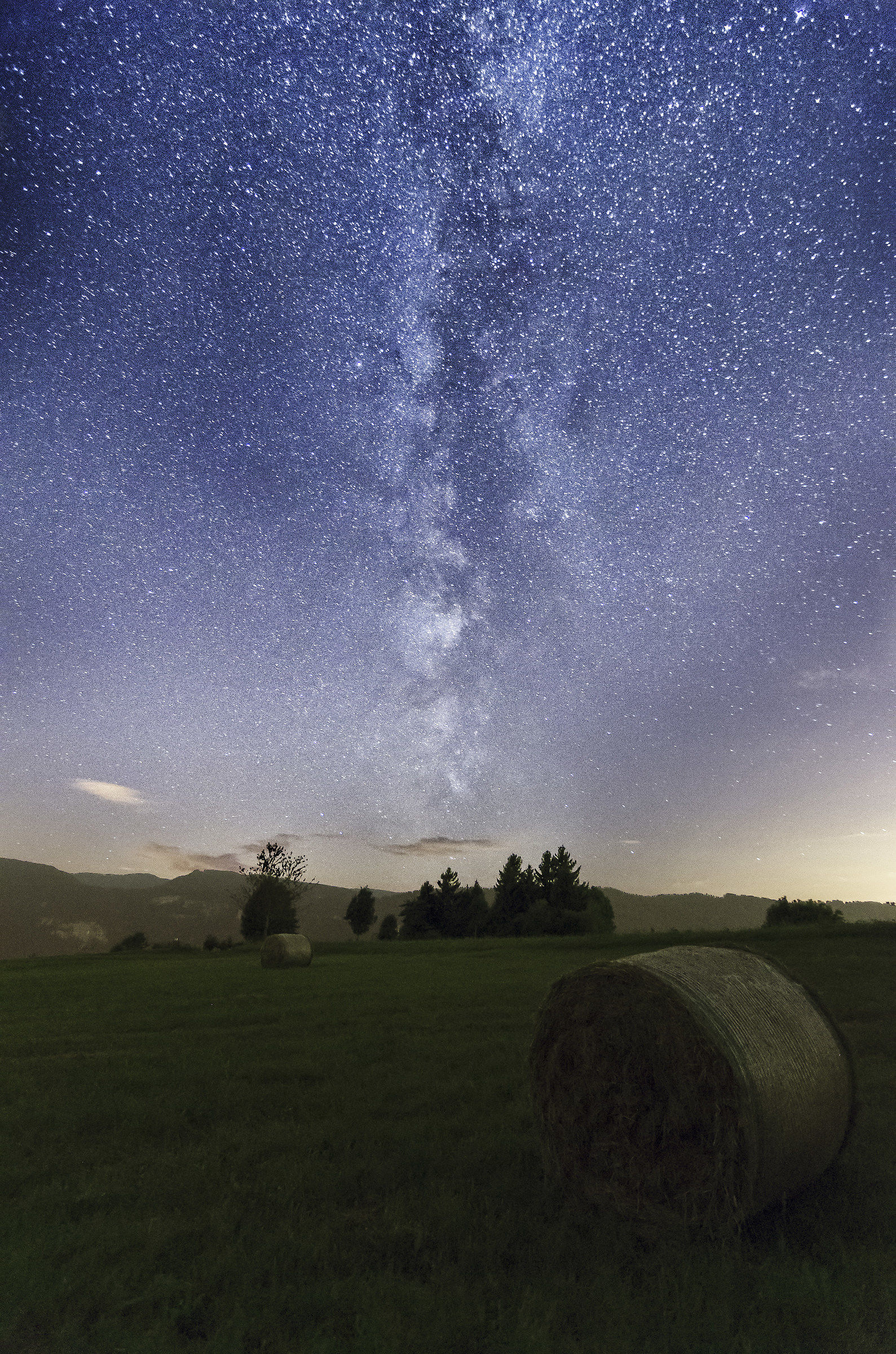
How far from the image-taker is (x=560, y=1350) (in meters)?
4.15

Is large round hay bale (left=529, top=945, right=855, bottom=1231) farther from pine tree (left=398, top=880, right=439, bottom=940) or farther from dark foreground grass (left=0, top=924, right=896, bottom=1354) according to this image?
pine tree (left=398, top=880, right=439, bottom=940)

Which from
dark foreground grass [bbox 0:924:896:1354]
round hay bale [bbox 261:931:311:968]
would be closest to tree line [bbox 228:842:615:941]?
round hay bale [bbox 261:931:311:968]

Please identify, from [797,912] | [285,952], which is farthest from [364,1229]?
[797,912]

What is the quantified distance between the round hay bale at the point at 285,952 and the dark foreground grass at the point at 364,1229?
23976mm

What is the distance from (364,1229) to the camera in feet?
18.3

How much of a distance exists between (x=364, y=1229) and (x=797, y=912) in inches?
2530

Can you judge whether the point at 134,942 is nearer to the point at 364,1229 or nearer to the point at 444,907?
the point at 444,907

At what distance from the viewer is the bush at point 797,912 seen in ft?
192

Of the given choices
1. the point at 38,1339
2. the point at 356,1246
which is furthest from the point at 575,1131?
the point at 38,1339

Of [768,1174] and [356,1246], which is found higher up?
[768,1174]

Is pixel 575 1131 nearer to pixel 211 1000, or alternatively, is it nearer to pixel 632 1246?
pixel 632 1246

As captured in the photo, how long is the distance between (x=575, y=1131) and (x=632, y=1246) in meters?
1.40

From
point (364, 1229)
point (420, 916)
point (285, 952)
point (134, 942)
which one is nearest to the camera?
point (364, 1229)

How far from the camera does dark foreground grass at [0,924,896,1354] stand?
14.3 feet
